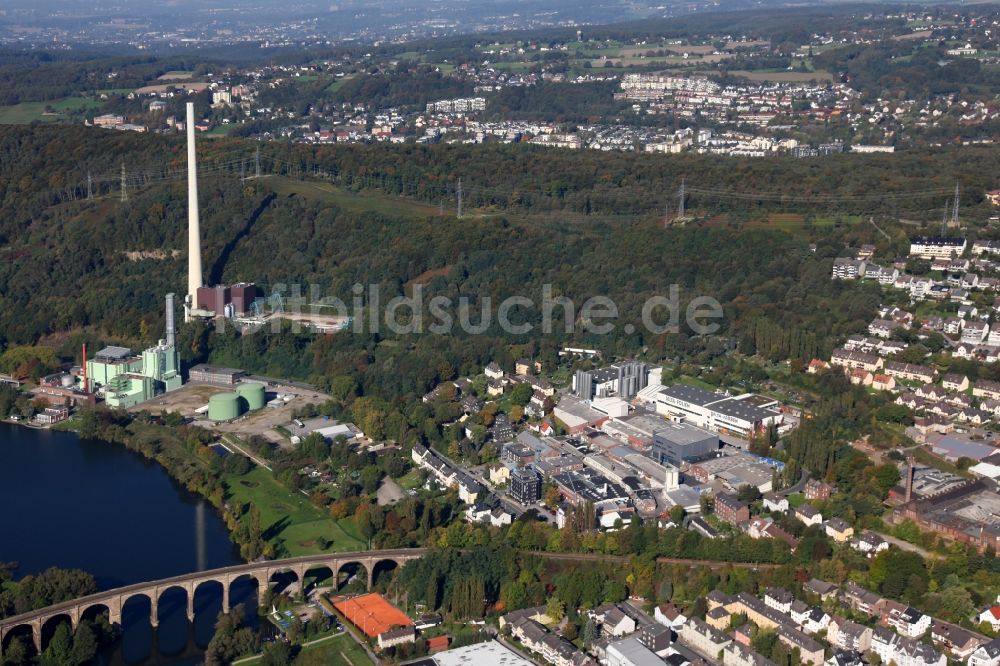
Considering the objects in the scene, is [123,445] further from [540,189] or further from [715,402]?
[540,189]

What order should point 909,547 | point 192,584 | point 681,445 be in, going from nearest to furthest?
point 192,584, point 909,547, point 681,445

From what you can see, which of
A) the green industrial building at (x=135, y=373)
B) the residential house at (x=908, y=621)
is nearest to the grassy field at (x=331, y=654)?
the residential house at (x=908, y=621)

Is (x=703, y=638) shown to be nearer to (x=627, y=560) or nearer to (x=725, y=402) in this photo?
(x=627, y=560)

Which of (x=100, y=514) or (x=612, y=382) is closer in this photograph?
(x=100, y=514)

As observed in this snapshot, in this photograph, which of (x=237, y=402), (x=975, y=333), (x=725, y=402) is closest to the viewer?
(x=725, y=402)

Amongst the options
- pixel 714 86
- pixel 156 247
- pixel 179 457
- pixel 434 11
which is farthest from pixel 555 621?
pixel 434 11

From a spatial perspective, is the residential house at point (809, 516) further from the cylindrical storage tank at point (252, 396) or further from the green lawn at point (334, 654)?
the cylindrical storage tank at point (252, 396)

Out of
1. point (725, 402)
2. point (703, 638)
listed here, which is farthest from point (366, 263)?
point (703, 638)
